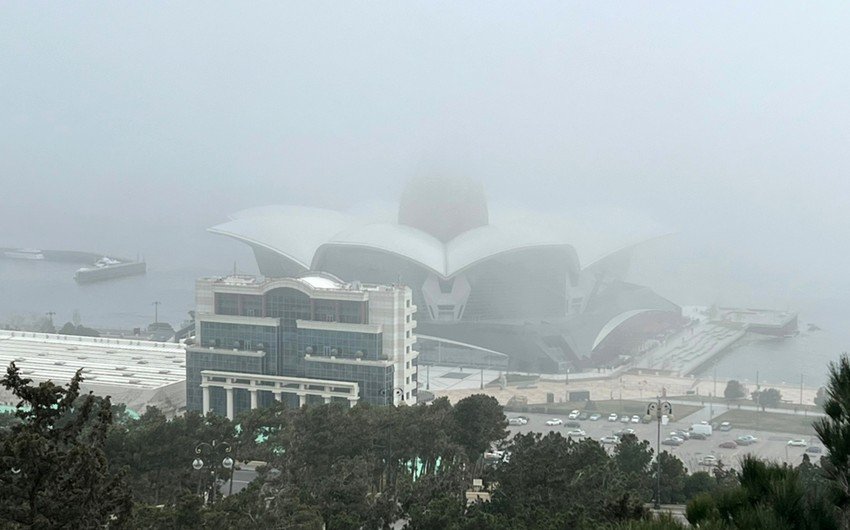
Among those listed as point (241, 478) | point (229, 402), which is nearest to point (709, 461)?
point (241, 478)

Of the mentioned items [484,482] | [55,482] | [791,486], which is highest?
[791,486]

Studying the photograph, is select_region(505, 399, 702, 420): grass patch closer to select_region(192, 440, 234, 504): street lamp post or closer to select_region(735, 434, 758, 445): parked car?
select_region(735, 434, 758, 445): parked car

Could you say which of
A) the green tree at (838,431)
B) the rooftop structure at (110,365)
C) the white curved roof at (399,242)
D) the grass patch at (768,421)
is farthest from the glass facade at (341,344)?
the green tree at (838,431)

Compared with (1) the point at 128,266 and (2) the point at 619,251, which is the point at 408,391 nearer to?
(2) the point at 619,251

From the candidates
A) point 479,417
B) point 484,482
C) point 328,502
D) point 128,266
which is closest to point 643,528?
point 328,502

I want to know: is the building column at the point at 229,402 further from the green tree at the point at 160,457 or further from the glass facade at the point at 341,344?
the green tree at the point at 160,457

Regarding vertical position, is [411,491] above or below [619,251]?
below
